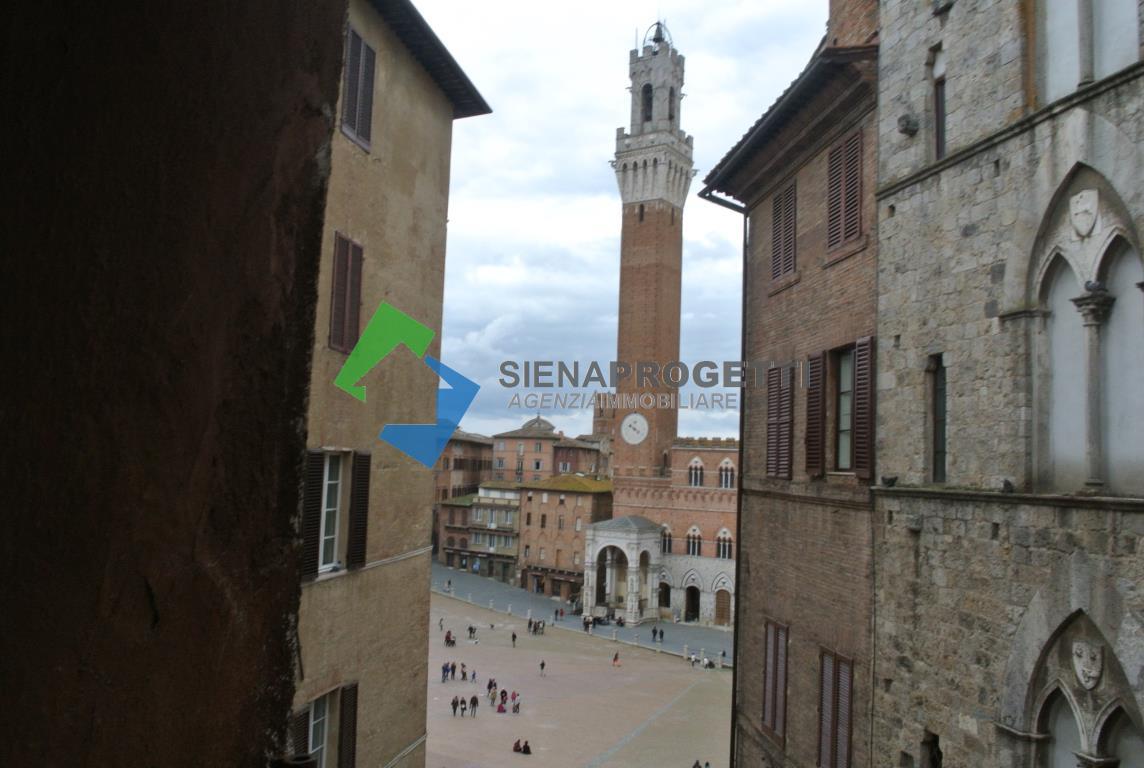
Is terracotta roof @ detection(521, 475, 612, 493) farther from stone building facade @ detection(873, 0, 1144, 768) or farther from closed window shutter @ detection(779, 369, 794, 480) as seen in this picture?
stone building facade @ detection(873, 0, 1144, 768)

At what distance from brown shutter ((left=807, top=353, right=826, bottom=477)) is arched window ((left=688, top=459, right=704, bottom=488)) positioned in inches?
1908

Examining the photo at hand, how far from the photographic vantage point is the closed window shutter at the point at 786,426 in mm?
13656

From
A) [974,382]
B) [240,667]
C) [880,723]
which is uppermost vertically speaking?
[974,382]

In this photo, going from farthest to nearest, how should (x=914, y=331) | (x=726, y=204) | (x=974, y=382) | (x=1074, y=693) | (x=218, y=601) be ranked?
(x=726, y=204)
(x=914, y=331)
(x=974, y=382)
(x=1074, y=693)
(x=218, y=601)

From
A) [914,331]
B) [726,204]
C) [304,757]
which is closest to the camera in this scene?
[304,757]

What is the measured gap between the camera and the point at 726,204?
16.9 meters

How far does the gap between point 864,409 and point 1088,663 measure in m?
4.31

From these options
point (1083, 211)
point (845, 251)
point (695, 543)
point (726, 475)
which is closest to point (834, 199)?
point (845, 251)

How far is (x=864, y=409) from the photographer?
11039mm

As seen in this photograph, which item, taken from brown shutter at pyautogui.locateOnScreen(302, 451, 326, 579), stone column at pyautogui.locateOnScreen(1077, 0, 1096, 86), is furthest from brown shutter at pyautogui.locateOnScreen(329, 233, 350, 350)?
stone column at pyautogui.locateOnScreen(1077, 0, 1096, 86)

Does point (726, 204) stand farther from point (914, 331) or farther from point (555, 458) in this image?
point (555, 458)

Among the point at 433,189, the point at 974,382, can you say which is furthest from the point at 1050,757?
the point at 433,189

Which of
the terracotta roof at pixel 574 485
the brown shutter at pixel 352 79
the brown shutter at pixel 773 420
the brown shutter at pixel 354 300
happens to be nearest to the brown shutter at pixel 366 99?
the brown shutter at pixel 352 79

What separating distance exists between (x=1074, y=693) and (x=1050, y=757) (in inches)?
31.1
